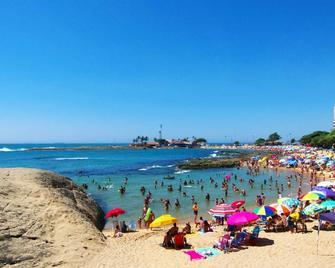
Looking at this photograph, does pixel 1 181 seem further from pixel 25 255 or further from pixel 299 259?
pixel 299 259

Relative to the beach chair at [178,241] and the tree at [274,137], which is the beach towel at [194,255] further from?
the tree at [274,137]

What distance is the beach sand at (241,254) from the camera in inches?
473

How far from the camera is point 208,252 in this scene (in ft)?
43.6

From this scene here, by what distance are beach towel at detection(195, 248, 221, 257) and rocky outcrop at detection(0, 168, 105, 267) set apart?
4057 mm

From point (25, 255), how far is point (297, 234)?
11287 mm

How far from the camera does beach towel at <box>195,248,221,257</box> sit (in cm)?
1316

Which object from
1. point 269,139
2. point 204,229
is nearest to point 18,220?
point 204,229

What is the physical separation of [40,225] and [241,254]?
7.97 meters

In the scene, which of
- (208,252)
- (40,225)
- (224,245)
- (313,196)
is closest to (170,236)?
(208,252)

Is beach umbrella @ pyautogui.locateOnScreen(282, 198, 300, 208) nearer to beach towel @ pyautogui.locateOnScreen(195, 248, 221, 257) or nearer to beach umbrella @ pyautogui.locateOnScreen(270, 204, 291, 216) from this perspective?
beach umbrella @ pyautogui.locateOnScreen(270, 204, 291, 216)

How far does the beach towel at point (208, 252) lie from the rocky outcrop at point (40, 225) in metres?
4.06

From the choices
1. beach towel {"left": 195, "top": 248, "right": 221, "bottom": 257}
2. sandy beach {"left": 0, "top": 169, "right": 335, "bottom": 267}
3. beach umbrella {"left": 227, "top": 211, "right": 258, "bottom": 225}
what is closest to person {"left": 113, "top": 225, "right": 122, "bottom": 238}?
sandy beach {"left": 0, "top": 169, "right": 335, "bottom": 267}

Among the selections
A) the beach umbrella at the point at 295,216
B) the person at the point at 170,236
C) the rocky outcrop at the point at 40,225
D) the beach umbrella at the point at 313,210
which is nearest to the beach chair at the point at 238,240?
the person at the point at 170,236

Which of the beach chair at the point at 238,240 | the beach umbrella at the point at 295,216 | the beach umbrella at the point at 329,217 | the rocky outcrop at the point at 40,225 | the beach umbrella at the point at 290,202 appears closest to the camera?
the rocky outcrop at the point at 40,225
